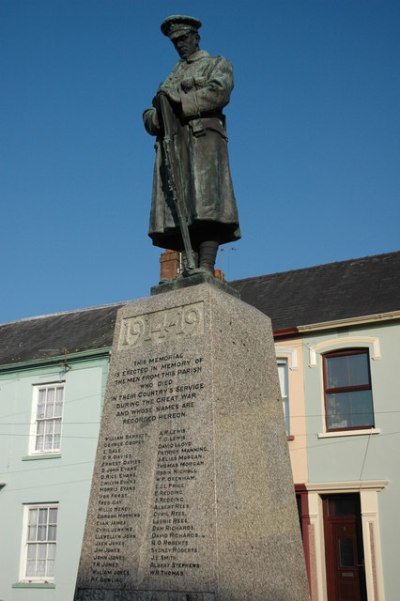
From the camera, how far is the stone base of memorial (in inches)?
198

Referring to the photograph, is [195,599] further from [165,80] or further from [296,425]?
[296,425]

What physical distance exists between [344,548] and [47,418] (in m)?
8.07

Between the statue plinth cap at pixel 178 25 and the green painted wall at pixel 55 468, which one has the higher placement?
the statue plinth cap at pixel 178 25

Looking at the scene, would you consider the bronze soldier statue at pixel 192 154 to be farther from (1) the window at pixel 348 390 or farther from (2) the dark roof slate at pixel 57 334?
(2) the dark roof slate at pixel 57 334

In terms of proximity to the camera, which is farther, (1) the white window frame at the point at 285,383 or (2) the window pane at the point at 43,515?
(2) the window pane at the point at 43,515

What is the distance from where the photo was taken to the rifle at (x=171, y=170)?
21.1ft

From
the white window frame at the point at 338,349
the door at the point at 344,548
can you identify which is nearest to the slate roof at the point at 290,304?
the white window frame at the point at 338,349

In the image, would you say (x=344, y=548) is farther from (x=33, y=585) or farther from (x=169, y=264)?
(x=169, y=264)

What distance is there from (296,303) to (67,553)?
8.16 metres

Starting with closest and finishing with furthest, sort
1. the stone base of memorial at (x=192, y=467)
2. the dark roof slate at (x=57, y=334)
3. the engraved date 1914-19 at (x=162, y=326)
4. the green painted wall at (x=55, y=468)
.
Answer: the stone base of memorial at (x=192, y=467), the engraved date 1914-19 at (x=162, y=326), the green painted wall at (x=55, y=468), the dark roof slate at (x=57, y=334)

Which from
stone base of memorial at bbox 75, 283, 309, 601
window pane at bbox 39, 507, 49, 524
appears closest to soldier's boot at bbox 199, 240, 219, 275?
stone base of memorial at bbox 75, 283, 309, 601

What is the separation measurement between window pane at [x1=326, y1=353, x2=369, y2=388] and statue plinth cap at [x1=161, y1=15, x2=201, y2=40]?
1075 centimetres

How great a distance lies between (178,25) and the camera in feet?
22.2

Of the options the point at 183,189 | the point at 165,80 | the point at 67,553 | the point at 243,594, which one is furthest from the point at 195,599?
the point at 67,553
